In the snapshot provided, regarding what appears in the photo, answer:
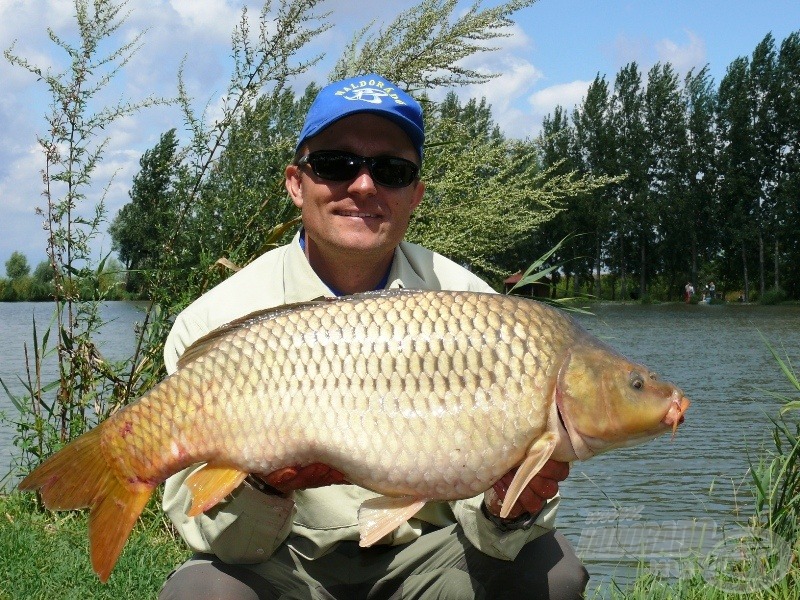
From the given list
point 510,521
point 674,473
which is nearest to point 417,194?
point 510,521

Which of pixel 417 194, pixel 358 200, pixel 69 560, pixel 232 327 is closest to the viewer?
pixel 232 327

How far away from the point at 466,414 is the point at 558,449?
180 mm

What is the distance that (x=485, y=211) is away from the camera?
169 inches

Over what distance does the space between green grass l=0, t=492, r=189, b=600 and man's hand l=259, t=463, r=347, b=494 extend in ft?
3.82

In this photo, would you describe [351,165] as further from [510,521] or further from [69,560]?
[69,560]

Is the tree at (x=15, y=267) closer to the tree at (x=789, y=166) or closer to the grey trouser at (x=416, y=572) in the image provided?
the tree at (x=789, y=166)

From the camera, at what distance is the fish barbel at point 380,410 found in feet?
5.36

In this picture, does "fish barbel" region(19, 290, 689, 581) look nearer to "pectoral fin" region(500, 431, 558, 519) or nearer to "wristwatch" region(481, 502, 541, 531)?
"pectoral fin" region(500, 431, 558, 519)

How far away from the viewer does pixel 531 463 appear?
1627mm

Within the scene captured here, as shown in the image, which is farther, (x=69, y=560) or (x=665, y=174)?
(x=665, y=174)

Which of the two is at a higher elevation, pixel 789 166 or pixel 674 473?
pixel 789 166

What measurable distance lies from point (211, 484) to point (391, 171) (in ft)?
2.82

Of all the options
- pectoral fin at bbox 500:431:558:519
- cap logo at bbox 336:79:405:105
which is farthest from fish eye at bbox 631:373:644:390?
cap logo at bbox 336:79:405:105

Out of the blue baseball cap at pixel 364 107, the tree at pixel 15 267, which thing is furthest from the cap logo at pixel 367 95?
the tree at pixel 15 267
